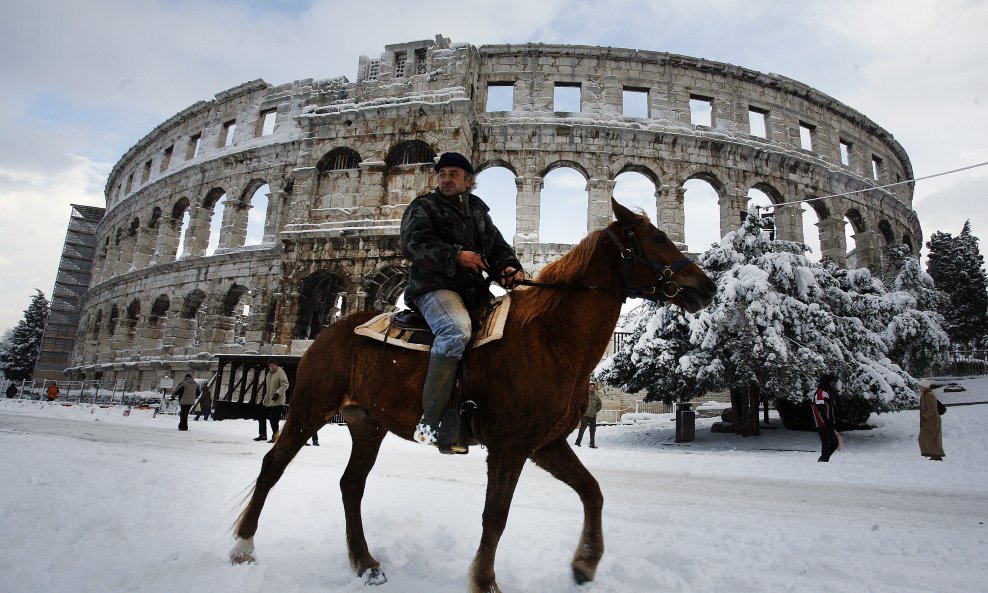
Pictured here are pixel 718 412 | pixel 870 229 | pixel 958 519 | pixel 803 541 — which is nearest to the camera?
pixel 803 541

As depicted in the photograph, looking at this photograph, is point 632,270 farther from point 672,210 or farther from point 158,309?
point 158,309

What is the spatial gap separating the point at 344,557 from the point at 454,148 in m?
16.7

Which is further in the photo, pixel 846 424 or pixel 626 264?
pixel 846 424

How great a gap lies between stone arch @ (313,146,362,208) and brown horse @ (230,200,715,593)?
16582 millimetres

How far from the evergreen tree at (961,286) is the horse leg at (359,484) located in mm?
36033

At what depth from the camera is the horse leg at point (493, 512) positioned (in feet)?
7.97

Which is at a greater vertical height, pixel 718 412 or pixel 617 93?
pixel 617 93

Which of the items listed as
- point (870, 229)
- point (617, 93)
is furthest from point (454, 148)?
point (870, 229)

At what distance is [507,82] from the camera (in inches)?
847

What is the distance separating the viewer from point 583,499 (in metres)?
2.96

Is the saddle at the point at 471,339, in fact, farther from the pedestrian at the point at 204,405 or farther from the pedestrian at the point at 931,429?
the pedestrian at the point at 204,405

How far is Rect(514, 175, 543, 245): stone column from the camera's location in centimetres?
1906

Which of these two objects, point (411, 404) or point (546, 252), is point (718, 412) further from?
point (411, 404)

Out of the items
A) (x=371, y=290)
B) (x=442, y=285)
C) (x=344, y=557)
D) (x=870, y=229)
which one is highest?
(x=870, y=229)
